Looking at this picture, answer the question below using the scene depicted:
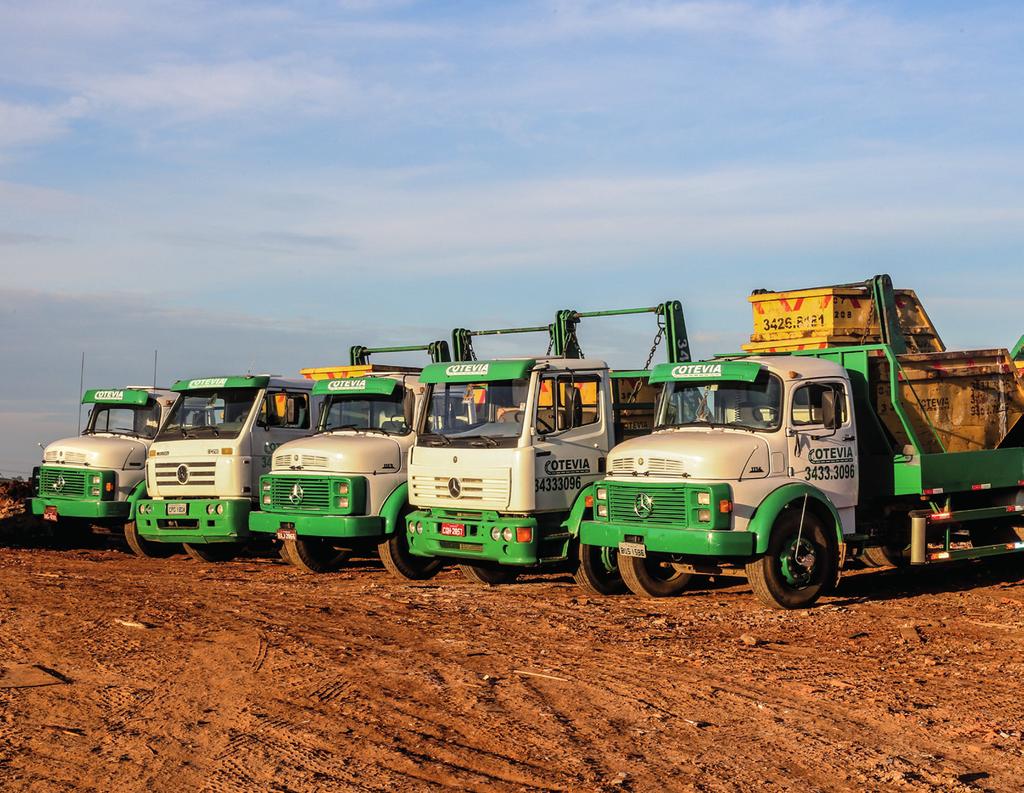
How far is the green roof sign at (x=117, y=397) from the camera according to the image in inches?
782

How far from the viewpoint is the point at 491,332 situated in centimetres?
2305

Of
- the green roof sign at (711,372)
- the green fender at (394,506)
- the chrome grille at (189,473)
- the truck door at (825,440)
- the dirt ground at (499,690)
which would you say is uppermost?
the green roof sign at (711,372)

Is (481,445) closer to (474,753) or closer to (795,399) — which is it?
(795,399)

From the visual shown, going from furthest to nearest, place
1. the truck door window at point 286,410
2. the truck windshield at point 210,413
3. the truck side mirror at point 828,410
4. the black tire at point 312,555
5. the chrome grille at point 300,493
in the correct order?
the truck door window at point 286,410
the truck windshield at point 210,413
the black tire at point 312,555
the chrome grille at point 300,493
the truck side mirror at point 828,410

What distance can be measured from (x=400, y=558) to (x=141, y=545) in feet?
17.7

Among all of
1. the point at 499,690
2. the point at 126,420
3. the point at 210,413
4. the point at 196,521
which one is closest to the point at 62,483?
the point at 126,420

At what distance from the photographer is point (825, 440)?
518 inches

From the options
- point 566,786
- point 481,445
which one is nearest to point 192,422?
point 481,445

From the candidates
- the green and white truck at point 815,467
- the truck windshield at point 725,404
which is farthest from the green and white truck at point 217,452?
the truck windshield at point 725,404

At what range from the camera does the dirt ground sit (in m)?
7.03

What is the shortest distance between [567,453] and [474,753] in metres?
6.92

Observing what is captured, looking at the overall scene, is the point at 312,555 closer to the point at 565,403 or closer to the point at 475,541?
the point at 475,541

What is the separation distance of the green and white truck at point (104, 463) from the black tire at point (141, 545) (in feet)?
0.08

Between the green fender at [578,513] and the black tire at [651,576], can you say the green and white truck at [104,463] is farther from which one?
the black tire at [651,576]
